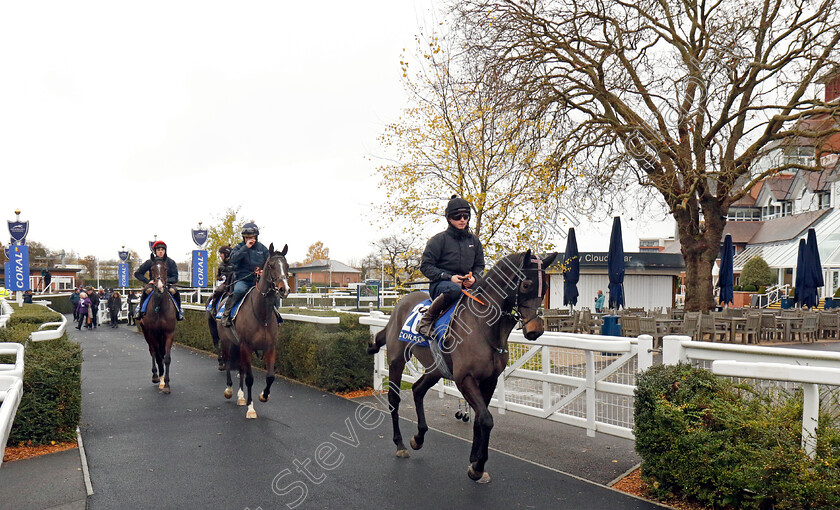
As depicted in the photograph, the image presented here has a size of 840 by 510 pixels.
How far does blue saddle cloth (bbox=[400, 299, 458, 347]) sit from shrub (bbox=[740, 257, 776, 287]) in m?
42.0

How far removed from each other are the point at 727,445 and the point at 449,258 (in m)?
3.02

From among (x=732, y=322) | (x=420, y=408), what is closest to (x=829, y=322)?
(x=732, y=322)

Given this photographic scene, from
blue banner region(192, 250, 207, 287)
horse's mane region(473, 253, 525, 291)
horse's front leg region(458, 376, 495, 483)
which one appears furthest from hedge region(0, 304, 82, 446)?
blue banner region(192, 250, 207, 287)

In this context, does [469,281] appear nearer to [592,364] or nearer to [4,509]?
[592,364]

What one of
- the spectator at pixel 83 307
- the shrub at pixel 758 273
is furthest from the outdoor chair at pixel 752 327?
the shrub at pixel 758 273

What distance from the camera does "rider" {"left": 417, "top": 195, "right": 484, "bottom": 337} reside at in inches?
235

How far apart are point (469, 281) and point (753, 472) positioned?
2794mm

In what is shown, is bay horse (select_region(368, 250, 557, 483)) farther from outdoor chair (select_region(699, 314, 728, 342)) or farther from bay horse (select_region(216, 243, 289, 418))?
outdoor chair (select_region(699, 314, 728, 342))

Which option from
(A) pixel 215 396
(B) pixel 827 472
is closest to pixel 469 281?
(B) pixel 827 472

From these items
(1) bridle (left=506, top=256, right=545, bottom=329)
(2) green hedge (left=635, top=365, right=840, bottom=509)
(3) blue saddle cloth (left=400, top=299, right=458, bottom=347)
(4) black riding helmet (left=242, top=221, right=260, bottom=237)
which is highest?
(4) black riding helmet (left=242, top=221, right=260, bottom=237)

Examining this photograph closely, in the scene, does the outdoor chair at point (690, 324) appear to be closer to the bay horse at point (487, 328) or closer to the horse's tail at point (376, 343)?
the horse's tail at point (376, 343)

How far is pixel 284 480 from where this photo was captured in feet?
18.2

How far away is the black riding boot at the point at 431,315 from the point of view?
589 cm

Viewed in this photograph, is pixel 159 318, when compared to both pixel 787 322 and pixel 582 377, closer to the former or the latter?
pixel 582 377
